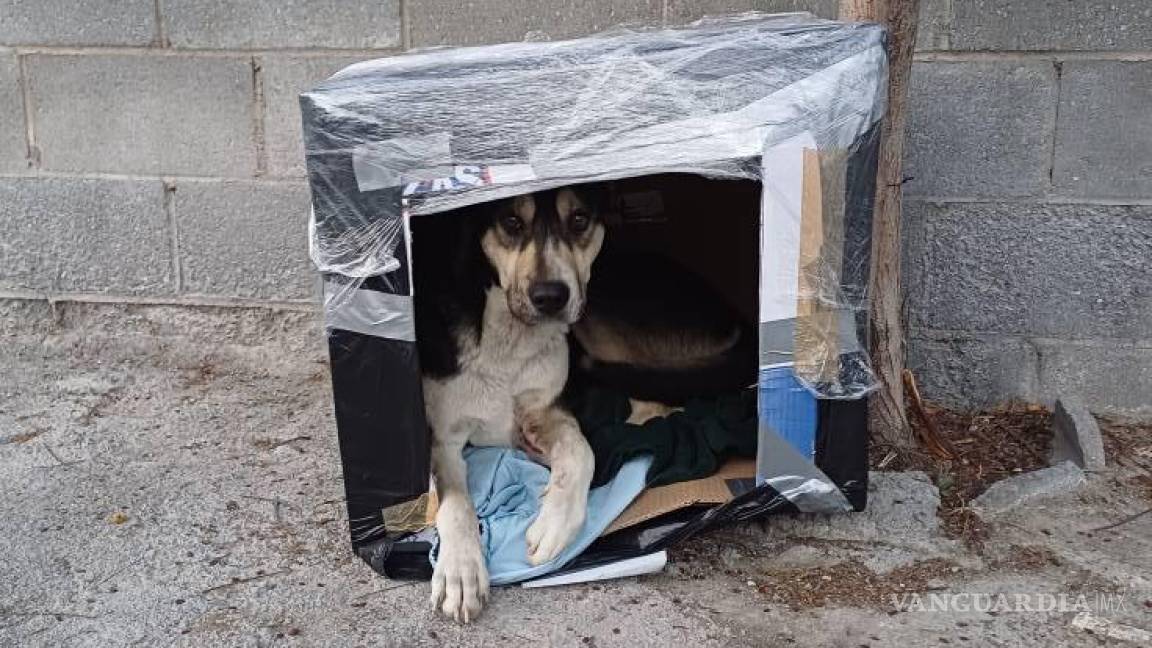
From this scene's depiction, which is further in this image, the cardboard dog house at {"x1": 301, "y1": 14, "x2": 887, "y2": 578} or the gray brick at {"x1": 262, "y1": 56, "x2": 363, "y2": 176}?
the gray brick at {"x1": 262, "y1": 56, "x2": 363, "y2": 176}

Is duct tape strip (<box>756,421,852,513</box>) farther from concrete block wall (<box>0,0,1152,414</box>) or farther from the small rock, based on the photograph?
concrete block wall (<box>0,0,1152,414</box>)

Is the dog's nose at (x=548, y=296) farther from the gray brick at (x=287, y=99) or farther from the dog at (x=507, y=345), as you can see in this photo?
the gray brick at (x=287, y=99)

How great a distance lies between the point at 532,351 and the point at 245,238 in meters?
1.44

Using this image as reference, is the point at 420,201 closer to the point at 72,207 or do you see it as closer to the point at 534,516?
the point at 534,516

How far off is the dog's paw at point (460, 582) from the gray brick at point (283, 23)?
6.19ft

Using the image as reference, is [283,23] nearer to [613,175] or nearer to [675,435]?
[613,175]

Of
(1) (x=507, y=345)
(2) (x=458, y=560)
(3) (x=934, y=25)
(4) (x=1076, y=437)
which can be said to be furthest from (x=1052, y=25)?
(2) (x=458, y=560)

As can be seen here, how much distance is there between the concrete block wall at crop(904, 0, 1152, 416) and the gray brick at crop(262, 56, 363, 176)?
197 cm

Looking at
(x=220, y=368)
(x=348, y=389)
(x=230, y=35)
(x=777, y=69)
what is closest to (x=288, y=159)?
(x=230, y=35)

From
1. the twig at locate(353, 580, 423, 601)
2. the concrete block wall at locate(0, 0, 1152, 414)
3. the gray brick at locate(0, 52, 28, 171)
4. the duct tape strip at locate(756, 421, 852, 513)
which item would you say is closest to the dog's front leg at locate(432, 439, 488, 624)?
the twig at locate(353, 580, 423, 601)

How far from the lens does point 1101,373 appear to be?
3223mm

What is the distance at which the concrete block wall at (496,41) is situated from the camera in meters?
3.08

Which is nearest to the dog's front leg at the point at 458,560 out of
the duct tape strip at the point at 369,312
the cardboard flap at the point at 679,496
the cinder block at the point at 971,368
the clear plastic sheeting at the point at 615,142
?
the cardboard flap at the point at 679,496

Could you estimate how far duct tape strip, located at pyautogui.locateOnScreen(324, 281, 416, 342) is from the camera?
85.0 inches
